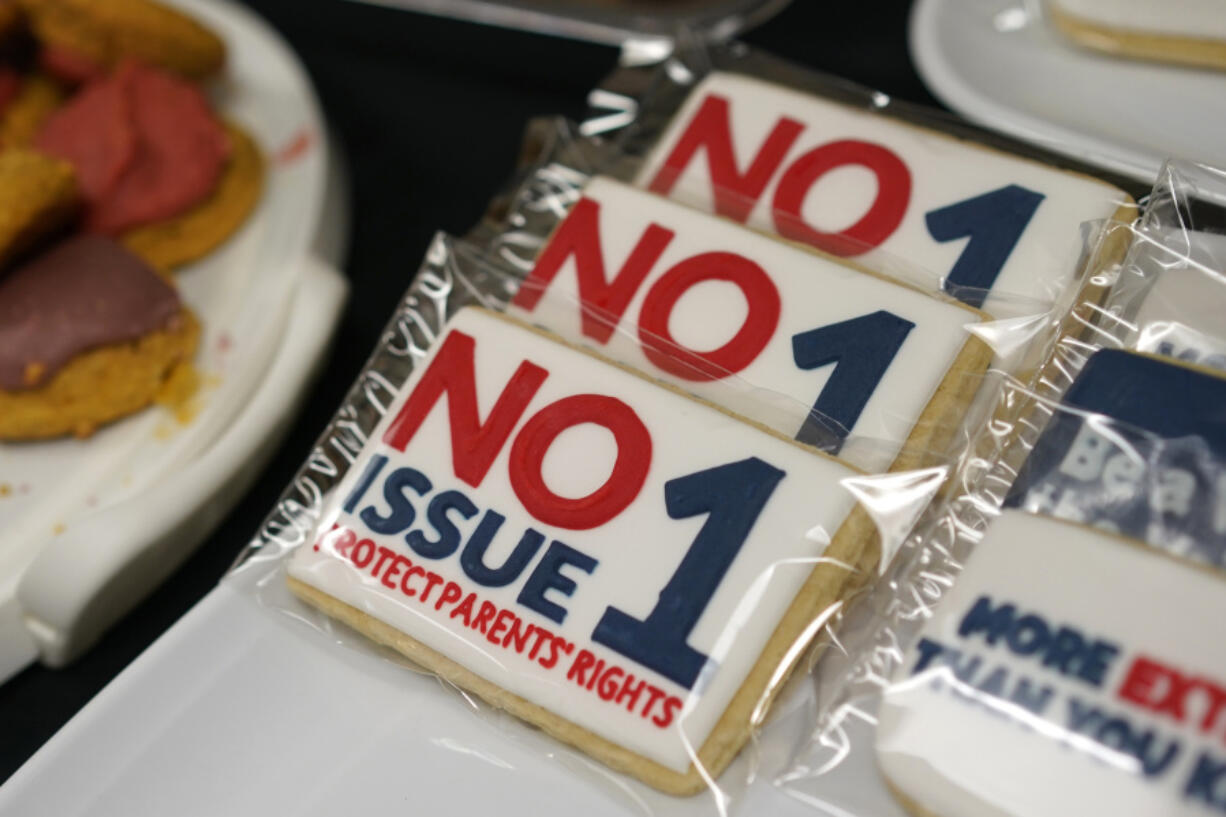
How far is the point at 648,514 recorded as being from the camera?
82 centimetres

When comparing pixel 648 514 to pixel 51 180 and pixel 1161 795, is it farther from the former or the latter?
pixel 51 180

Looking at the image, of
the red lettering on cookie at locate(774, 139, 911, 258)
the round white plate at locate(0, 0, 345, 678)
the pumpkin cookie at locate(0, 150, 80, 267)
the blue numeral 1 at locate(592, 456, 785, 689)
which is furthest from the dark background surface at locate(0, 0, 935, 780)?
the blue numeral 1 at locate(592, 456, 785, 689)

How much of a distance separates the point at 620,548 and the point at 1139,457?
0.37 metres

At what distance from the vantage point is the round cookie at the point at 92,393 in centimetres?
115

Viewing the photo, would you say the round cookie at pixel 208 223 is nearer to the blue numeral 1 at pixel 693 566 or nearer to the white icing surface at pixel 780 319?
the white icing surface at pixel 780 319

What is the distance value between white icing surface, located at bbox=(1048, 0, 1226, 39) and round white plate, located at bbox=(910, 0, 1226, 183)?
0.14 feet

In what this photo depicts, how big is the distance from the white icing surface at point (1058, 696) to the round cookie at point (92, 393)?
0.88 meters

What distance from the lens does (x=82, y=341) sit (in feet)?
3.76

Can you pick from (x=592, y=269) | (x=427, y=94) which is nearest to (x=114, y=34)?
(x=427, y=94)

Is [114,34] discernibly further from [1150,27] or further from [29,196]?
[1150,27]

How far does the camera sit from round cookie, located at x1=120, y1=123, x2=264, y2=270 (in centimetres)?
130

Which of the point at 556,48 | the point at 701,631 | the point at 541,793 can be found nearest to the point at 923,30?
the point at 556,48

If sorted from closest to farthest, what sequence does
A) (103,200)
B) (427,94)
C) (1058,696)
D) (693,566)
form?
(1058,696), (693,566), (103,200), (427,94)

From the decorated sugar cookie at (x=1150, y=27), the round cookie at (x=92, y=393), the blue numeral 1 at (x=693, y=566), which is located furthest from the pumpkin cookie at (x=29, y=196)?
the decorated sugar cookie at (x=1150, y=27)
